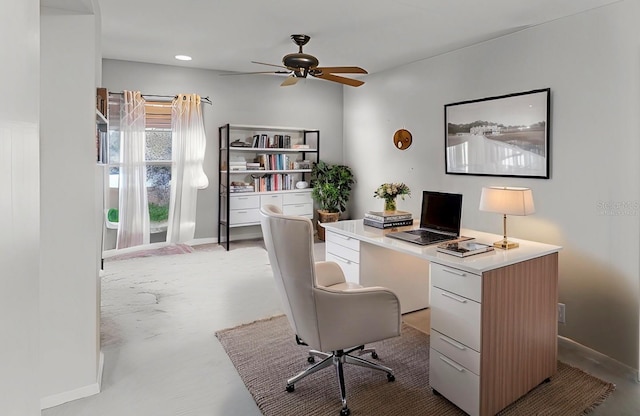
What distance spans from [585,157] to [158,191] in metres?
4.87

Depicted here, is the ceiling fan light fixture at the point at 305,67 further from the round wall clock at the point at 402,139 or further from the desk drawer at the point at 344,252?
the desk drawer at the point at 344,252

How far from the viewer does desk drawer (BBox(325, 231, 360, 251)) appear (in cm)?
295

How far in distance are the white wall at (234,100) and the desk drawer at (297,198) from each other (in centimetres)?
70

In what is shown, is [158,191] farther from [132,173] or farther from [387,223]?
[387,223]

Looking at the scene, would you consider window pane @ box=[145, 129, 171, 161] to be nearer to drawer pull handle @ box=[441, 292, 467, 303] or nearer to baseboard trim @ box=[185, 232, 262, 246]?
baseboard trim @ box=[185, 232, 262, 246]

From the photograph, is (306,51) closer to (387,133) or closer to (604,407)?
(387,133)

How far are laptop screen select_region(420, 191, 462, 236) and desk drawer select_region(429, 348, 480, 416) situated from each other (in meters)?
0.90

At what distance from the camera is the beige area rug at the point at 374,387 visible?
207cm

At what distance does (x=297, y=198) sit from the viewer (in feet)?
19.7

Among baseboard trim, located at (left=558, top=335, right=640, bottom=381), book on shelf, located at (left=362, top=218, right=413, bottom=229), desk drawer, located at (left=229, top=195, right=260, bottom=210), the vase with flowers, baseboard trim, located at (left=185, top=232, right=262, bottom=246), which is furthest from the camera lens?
baseboard trim, located at (left=185, top=232, right=262, bottom=246)

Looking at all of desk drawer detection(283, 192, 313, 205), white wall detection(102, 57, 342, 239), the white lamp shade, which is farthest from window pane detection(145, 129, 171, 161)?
the white lamp shade

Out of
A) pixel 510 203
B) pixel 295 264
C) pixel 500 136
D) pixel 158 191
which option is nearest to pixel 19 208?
pixel 295 264

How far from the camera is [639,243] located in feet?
8.55

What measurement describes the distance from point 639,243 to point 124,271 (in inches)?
182
